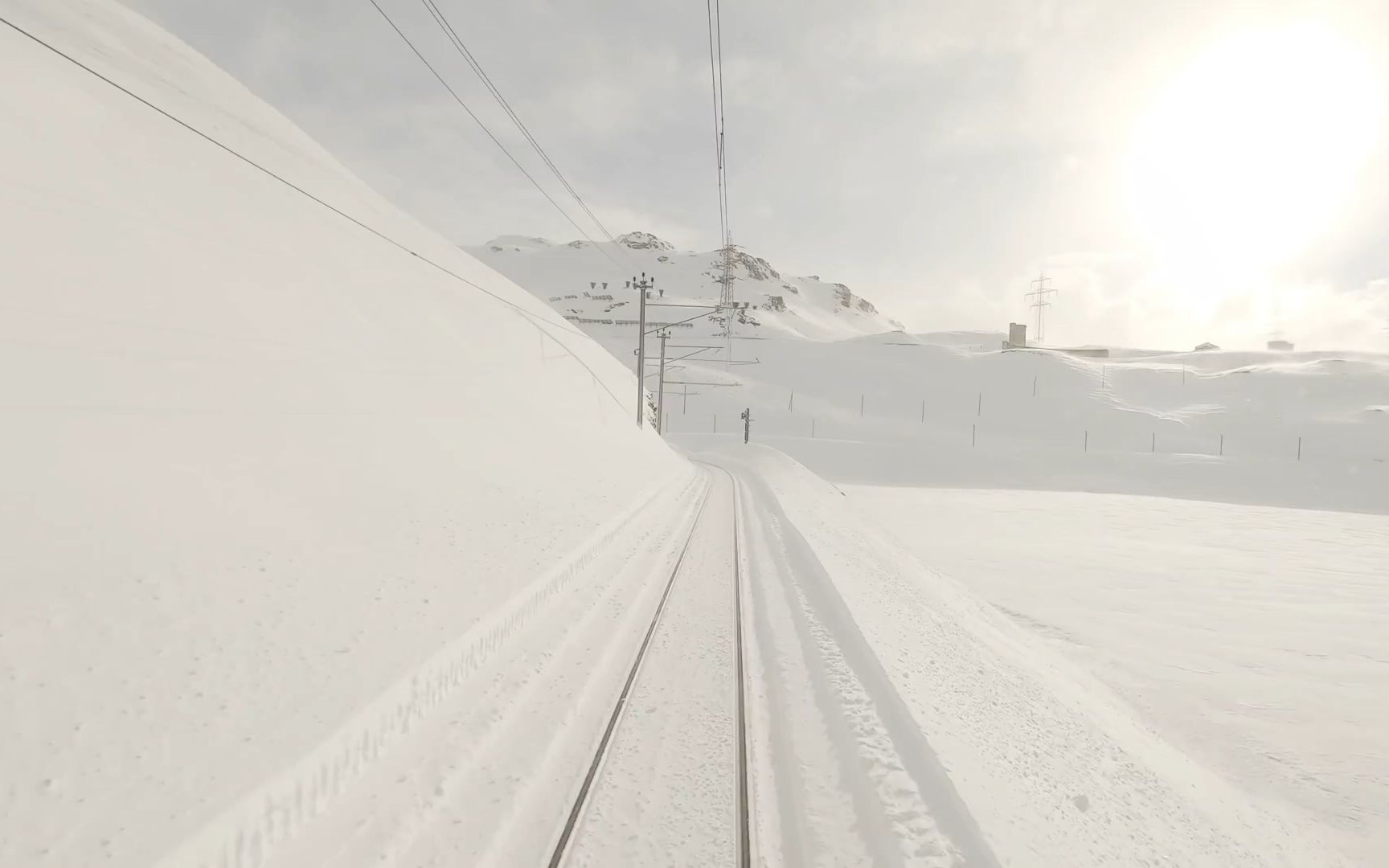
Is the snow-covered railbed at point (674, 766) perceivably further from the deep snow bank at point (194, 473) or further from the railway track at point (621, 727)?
the deep snow bank at point (194, 473)

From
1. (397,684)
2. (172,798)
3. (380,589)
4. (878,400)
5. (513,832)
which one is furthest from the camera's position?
(878,400)

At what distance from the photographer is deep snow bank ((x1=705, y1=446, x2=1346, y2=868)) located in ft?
13.3

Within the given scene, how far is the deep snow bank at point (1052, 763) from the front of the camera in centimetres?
405

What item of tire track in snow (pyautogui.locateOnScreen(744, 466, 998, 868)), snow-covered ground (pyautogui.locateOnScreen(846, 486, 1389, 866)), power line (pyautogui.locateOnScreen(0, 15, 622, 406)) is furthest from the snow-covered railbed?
power line (pyautogui.locateOnScreen(0, 15, 622, 406))

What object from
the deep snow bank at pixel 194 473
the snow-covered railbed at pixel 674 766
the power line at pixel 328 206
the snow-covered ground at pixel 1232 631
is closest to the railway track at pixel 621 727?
the snow-covered railbed at pixel 674 766

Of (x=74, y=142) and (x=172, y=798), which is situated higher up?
(x=74, y=142)

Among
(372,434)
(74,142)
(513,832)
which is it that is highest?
(74,142)

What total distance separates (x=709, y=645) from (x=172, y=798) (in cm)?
461

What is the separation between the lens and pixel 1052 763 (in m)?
5.02

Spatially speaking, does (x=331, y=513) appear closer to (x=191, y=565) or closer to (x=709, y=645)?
(x=191, y=565)

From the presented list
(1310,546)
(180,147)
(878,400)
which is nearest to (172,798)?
(180,147)

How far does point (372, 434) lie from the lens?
9.67m

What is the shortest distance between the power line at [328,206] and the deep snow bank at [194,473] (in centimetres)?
22

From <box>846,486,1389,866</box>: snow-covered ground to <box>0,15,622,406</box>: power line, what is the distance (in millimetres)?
15421
